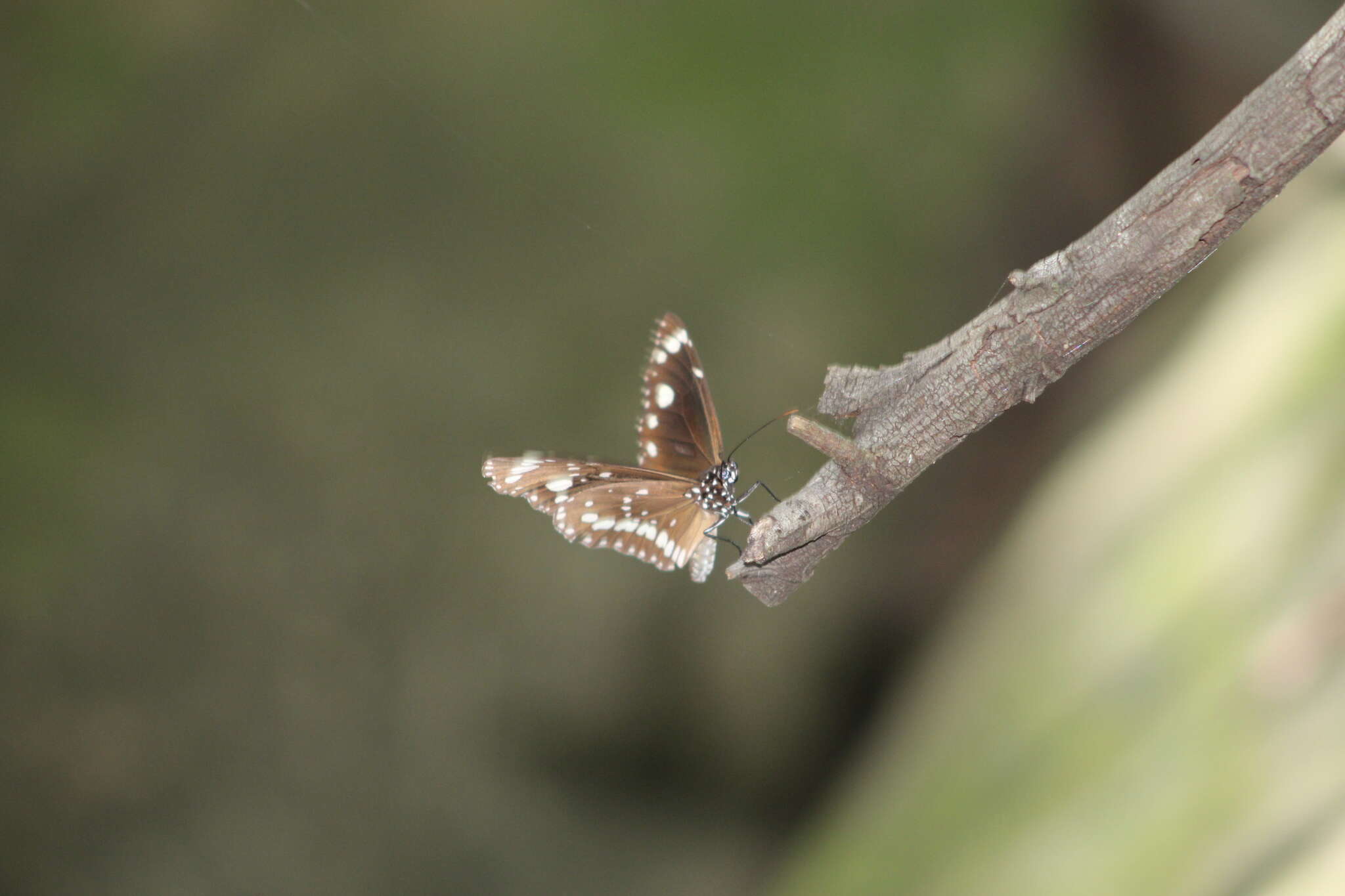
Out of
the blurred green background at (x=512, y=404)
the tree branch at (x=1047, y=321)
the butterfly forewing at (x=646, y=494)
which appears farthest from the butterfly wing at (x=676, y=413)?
the blurred green background at (x=512, y=404)

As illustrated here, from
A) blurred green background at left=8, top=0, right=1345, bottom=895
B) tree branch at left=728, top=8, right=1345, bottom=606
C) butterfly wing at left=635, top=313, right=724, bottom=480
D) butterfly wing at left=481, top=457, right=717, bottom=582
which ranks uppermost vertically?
blurred green background at left=8, top=0, right=1345, bottom=895

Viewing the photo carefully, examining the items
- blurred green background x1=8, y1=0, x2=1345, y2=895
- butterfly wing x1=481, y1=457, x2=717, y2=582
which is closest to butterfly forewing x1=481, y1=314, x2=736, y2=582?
butterfly wing x1=481, y1=457, x2=717, y2=582

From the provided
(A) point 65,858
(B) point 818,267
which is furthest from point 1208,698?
(A) point 65,858

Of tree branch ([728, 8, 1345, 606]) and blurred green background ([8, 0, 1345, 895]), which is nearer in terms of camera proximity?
tree branch ([728, 8, 1345, 606])

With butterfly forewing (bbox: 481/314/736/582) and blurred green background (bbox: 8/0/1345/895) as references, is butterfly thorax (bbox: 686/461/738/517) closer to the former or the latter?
butterfly forewing (bbox: 481/314/736/582)

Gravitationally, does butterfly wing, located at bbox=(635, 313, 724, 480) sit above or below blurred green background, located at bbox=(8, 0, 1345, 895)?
below

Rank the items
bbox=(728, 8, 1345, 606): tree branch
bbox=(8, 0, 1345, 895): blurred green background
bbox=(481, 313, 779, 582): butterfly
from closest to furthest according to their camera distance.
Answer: bbox=(728, 8, 1345, 606): tree branch
bbox=(481, 313, 779, 582): butterfly
bbox=(8, 0, 1345, 895): blurred green background

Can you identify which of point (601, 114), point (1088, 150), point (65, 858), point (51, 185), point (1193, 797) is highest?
point (1088, 150)

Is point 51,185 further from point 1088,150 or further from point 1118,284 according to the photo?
point 1088,150
